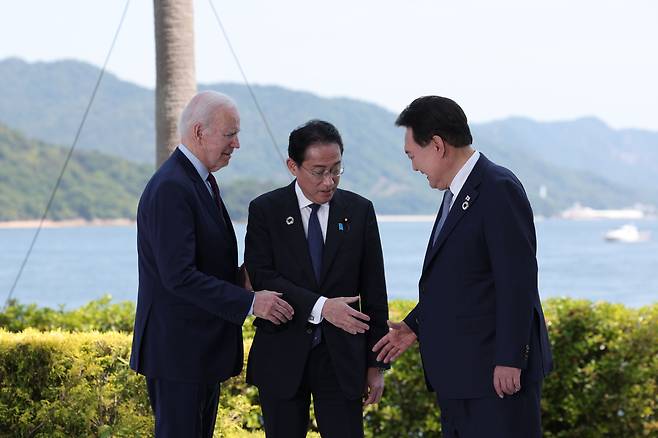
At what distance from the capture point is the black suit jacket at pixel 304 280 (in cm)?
390

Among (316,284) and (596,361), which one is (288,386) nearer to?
(316,284)

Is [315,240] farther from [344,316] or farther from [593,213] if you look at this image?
[593,213]

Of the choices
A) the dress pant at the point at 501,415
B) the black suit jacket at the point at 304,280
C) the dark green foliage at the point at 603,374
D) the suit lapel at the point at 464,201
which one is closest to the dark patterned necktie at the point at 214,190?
the black suit jacket at the point at 304,280

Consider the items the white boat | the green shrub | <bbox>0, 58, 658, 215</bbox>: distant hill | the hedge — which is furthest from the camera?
the white boat

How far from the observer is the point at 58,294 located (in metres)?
72.4

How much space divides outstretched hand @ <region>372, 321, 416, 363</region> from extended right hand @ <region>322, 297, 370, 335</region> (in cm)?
19

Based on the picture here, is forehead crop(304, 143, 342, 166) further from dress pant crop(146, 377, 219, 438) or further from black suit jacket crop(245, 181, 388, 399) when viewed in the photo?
dress pant crop(146, 377, 219, 438)

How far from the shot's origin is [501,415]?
3.54m

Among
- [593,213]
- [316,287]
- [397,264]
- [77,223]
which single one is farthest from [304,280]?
[593,213]

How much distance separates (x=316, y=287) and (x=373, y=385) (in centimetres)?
47

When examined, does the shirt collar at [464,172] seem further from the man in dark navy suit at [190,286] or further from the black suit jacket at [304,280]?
the man in dark navy suit at [190,286]

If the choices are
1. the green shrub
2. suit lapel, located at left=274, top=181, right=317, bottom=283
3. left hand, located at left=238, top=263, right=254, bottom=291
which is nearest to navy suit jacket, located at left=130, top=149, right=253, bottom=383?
left hand, located at left=238, top=263, right=254, bottom=291

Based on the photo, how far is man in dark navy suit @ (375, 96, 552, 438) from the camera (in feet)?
11.3

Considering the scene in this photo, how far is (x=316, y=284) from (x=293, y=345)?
0.26m
